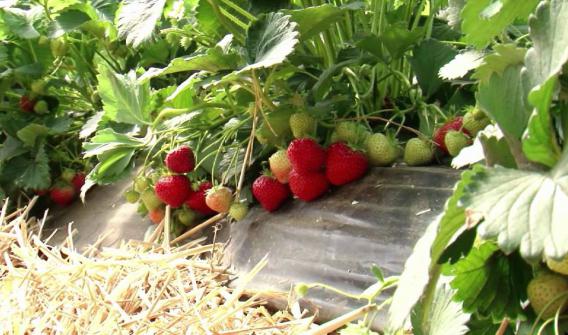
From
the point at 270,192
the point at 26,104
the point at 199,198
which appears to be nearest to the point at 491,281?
the point at 270,192

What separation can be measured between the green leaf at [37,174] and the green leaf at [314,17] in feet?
3.33

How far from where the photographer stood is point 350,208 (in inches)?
51.4

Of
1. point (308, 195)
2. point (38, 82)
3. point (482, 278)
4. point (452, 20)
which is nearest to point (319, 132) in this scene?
point (308, 195)

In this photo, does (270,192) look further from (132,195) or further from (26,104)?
(26,104)

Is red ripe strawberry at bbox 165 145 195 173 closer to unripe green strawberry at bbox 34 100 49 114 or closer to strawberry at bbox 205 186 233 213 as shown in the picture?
strawberry at bbox 205 186 233 213

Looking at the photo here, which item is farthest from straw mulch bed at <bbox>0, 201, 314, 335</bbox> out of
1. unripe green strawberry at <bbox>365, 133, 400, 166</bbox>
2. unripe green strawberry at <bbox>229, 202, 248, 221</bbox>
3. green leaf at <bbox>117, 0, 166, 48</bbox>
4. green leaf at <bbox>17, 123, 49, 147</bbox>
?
green leaf at <bbox>17, 123, 49, 147</bbox>

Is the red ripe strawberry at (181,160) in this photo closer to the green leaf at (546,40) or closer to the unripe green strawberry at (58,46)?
the unripe green strawberry at (58,46)

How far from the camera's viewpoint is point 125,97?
5.16 ft

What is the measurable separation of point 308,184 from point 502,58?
0.70 m

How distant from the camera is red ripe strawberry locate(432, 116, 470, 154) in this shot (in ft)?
4.20

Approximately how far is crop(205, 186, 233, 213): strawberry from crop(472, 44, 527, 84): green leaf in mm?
857

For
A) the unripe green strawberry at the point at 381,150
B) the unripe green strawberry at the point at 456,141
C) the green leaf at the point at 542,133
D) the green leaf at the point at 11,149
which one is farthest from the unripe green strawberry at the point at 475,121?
the green leaf at the point at 11,149

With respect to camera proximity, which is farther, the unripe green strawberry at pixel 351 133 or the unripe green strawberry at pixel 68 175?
the unripe green strawberry at pixel 68 175

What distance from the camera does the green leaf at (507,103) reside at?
2.11ft
